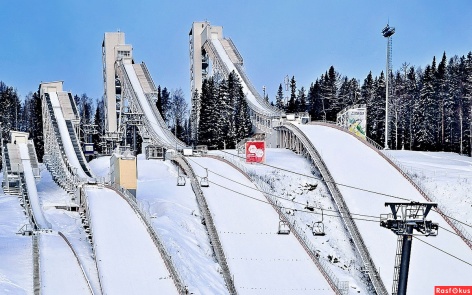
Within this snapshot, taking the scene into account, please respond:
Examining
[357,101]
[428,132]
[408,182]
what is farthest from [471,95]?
[408,182]

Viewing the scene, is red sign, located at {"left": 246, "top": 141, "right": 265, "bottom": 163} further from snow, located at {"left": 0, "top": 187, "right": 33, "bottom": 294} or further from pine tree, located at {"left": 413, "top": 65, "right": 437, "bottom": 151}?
pine tree, located at {"left": 413, "top": 65, "right": 437, "bottom": 151}

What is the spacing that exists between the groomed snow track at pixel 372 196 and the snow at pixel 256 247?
2.92 metres

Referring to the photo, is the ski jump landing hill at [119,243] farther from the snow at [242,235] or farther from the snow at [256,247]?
the snow at [256,247]

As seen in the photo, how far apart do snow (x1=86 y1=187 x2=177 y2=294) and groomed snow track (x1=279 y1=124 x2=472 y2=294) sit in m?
8.29

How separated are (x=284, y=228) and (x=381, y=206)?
206 inches

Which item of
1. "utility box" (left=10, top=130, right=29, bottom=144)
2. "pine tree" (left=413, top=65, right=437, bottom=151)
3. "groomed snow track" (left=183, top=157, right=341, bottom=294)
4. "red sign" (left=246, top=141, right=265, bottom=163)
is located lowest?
"groomed snow track" (left=183, top=157, right=341, bottom=294)

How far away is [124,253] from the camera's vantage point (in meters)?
17.6

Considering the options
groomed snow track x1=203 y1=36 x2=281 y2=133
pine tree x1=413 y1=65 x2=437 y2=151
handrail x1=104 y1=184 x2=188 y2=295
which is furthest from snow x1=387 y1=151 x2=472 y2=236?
handrail x1=104 y1=184 x2=188 y2=295

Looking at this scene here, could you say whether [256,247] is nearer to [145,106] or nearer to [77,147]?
[77,147]

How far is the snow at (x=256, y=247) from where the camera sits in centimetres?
1822

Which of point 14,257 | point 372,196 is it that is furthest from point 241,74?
point 14,257

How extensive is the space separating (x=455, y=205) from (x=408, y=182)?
243cm

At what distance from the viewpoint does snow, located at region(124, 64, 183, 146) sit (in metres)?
43.1

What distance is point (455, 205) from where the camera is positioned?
86.2 feet
